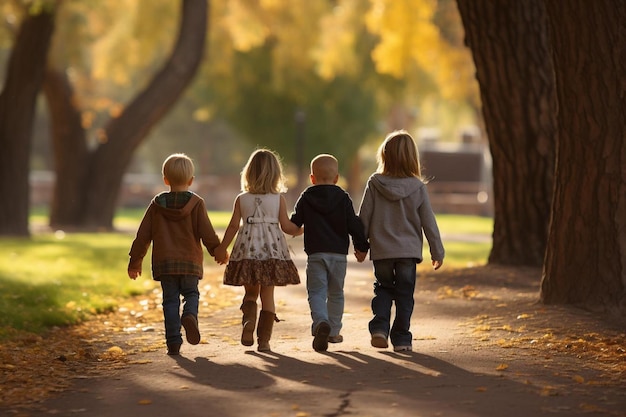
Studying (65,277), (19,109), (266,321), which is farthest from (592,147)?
(19,109)

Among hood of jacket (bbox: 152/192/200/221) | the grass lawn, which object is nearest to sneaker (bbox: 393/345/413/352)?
hood of jacket (bbox: 152/192/200/221)

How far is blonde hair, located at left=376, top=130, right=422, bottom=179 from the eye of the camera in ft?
28.2

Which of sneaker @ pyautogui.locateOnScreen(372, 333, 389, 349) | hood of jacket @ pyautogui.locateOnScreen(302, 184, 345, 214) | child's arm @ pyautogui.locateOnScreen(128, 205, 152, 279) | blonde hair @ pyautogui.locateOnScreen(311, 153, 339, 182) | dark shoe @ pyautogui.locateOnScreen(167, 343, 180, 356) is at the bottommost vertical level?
dark shoe @ pyautogui.locateOnScreen(167, 343, 180, 356)

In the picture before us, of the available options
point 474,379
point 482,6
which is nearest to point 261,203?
point 474,379

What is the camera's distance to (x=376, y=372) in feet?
24.6

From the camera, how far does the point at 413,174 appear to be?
341 inches

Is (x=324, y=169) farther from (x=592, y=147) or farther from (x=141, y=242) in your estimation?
(x=592, y=147)

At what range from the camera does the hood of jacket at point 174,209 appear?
334 inches

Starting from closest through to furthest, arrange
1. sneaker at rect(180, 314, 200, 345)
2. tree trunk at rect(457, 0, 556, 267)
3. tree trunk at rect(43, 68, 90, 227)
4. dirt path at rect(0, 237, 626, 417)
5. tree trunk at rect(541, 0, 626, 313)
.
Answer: dirt path at rect(0, 237, 626, 417) < sneaker at rect(180, 314, 200, 345) < tree trunk at rect(541, 0, 626, 313) < tree trunk at rect(457, 0, 556, 267) < tree trunk at rect(43, 68, 90, 227)

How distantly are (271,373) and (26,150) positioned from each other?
16214 mm

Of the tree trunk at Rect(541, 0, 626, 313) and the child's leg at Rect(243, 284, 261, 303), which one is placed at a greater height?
the tree trunk at Rect(541, 0, 626, 313)

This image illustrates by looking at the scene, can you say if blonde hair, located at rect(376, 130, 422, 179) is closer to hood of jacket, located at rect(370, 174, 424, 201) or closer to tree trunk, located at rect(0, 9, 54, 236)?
hood of jacket, located at rect(370, 174, 424, 201)

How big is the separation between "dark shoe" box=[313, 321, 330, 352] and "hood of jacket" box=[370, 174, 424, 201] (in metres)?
1.01

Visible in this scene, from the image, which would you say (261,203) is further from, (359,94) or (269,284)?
(359,94)
